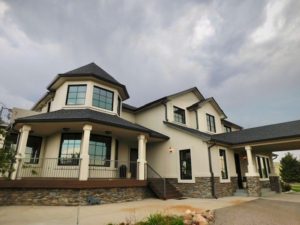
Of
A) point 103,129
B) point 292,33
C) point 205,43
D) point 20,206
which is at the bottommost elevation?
point 20,206

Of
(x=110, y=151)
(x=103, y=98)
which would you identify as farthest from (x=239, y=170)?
(x=103, y=98)

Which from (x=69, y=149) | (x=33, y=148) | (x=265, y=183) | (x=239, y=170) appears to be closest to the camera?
(x=69, y=149)

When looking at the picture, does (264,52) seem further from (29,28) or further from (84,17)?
(29,28)

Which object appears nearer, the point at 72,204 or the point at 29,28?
the point at 72,204

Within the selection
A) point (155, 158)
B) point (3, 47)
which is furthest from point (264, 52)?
point (3, 47)

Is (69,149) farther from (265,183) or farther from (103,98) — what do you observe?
(265,183)

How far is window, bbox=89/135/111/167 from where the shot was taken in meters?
11.2

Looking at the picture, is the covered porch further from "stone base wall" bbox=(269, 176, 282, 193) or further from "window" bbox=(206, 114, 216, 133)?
"stone base wall" bbox=(269, 176, 282, 193)

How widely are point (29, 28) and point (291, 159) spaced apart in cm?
3713

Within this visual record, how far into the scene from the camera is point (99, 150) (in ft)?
A: 38.2

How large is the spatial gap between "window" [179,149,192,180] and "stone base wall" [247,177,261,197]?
3800mm

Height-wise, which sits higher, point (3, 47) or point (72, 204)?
point (3, 47)

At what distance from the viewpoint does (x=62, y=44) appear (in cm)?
1520

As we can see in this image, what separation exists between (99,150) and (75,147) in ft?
4.62
